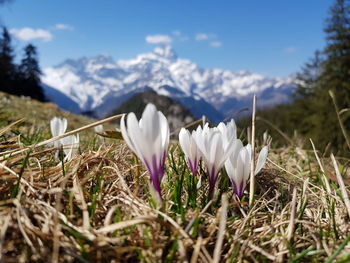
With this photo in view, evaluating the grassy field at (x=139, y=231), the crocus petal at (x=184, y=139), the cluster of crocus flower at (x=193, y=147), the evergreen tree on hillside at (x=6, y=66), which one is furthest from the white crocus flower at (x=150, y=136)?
the evergreen tree on hillside at (x=6, y=66)

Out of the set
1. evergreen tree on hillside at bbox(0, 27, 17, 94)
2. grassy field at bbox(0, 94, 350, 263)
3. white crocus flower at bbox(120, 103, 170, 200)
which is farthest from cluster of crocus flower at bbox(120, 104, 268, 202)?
evergreen tree on hillside at bbox(0, 27, 17, 94)

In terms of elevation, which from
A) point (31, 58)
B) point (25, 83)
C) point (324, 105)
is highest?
point (31, 58)

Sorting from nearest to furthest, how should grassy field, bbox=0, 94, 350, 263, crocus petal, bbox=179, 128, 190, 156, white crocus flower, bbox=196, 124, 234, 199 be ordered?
grassy field, bbox=0, 94, 350, 263
white crocus flower, bbox=196, 124, 234, 199
crocus petal, bbox=179, 128, 190, 156

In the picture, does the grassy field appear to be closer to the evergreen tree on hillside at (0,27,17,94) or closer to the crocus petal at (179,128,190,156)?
the crocus petal at (179,128,190,156)

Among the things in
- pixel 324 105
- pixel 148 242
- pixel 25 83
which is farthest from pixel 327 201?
pixel 25 83

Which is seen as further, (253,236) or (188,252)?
(253,236)

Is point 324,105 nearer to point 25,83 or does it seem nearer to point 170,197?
point 170,197
